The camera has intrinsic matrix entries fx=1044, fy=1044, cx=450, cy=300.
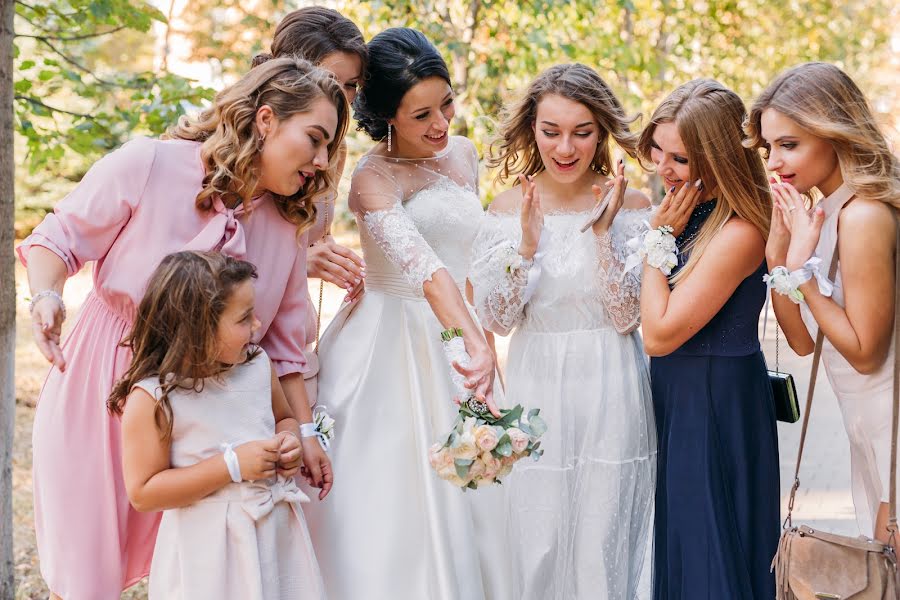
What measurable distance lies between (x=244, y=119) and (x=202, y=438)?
95cm

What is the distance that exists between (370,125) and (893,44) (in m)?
25.9

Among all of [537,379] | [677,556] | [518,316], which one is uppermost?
[518,316]

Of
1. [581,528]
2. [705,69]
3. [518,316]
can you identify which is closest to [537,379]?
[518,316]

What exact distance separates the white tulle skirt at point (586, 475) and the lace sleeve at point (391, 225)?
0.50 metres

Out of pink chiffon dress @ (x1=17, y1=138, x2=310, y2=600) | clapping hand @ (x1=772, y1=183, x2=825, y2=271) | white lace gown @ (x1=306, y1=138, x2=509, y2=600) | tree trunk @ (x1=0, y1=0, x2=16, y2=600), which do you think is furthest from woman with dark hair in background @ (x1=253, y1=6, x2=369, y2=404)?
clapping hand @ (x1=772, y1=183, x2=825, y2=271)

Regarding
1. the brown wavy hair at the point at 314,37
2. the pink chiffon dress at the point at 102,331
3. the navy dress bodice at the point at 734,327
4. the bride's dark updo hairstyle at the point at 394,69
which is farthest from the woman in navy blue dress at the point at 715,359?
the pink chiffon dress at the point at 102,331

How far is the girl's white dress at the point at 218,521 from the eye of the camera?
115 inches

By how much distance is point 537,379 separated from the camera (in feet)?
12.1

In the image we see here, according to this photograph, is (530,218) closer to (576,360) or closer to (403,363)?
(576,360)

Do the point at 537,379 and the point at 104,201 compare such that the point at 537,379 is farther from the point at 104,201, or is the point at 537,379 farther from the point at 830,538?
the point at 104,201

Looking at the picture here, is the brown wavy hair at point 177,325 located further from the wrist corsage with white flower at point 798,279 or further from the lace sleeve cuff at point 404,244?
the wrist corsage with white flower at point 798,279

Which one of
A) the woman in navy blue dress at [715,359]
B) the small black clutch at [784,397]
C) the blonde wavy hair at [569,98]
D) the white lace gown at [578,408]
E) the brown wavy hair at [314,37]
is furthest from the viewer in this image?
the brown wavy hair at [314,37]

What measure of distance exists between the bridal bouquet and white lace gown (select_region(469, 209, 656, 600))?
1.51 ft

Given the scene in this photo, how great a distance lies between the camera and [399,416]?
3850 mm
